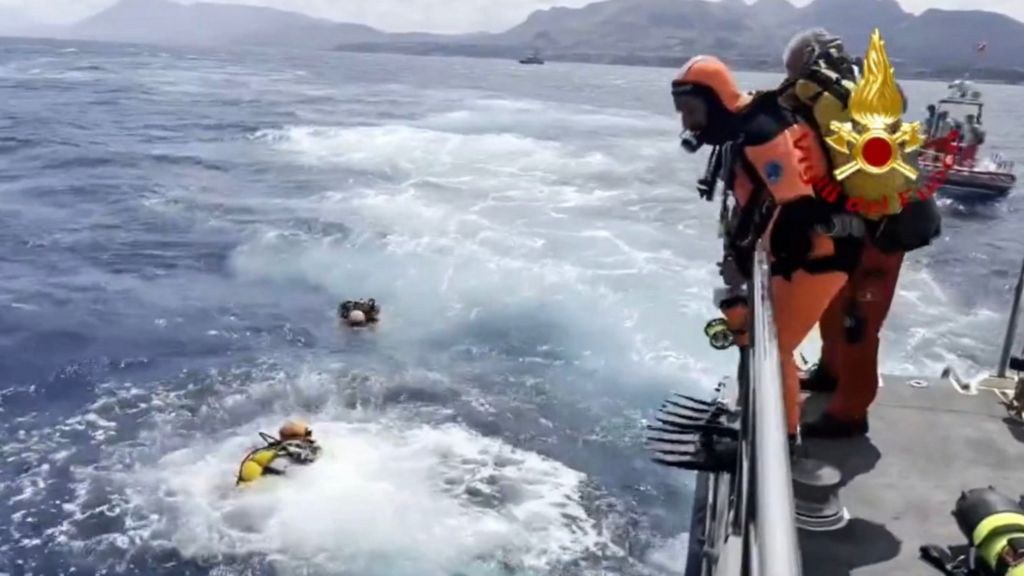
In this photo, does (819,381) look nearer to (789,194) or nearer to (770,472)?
(789,194)

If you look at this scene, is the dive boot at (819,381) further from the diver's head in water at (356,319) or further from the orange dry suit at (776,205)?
the diver's head in water at (356,319)

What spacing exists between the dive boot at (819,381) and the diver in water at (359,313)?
13.0m

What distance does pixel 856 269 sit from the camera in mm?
4898

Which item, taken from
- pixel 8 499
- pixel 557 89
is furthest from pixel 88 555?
pixel 557 89

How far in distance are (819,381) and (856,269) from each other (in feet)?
3.66

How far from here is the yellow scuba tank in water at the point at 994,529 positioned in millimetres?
3232

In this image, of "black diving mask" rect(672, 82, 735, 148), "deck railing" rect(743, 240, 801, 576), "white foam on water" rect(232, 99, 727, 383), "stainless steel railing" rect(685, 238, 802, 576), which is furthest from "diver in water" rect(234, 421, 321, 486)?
"deck railing" rect(743, 240, 801, 576)

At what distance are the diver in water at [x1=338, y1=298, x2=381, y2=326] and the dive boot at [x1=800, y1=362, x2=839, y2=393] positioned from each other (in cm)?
1297

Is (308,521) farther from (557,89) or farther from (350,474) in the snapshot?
(557,89)

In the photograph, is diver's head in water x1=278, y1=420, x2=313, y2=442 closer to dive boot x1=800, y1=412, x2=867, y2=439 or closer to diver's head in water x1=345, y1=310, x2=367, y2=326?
diver's head in water x1=345, y1=310, x2=367, y2=326

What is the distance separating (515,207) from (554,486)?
54.0ft

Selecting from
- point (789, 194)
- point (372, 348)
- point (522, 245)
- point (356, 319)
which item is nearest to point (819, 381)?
point (789, 194)

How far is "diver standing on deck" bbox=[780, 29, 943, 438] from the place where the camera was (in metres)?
4.18

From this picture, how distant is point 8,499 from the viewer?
39.1ft
